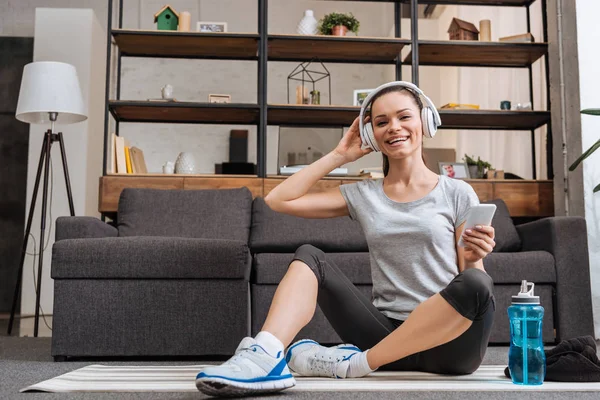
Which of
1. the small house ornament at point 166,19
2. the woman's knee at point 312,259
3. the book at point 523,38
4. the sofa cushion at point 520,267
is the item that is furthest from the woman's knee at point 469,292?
the small house ornament at point 166,19

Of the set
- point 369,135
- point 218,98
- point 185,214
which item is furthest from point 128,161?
point 369,135

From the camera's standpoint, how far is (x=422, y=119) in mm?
1850

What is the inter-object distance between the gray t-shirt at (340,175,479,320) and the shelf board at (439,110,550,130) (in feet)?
8.17

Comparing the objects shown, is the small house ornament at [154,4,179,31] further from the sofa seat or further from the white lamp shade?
the sofa seat

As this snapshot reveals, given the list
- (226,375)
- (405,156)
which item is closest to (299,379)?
(226,375)

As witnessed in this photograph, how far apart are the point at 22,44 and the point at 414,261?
20.1ft

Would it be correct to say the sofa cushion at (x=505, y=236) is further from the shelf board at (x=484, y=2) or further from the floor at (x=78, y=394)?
the shelf board at (x=484, y=2)

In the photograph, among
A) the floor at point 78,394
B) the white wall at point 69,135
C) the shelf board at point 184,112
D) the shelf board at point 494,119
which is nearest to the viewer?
the floor at point 78,394

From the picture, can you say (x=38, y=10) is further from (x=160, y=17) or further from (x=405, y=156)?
(x=405, y=156)

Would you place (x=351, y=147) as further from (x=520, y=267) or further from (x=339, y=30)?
(x=339, y=30)

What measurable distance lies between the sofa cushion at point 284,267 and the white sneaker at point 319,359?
0.96m

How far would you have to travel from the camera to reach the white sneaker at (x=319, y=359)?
1.78m

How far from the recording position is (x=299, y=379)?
177 centimetres

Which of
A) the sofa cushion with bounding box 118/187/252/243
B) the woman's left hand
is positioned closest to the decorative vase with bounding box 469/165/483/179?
the sofa cushion with bounding box 118/187/252/243
